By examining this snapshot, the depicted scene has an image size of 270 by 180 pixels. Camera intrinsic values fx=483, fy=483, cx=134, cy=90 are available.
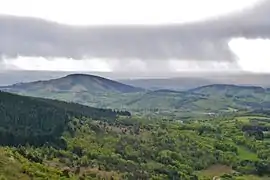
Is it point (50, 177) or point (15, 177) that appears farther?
point (50, 177)
